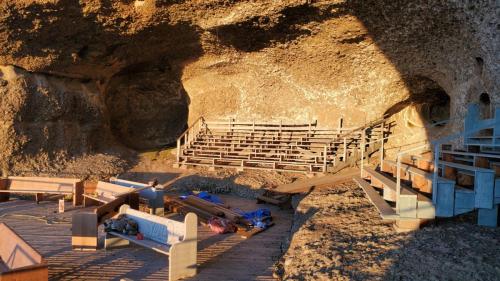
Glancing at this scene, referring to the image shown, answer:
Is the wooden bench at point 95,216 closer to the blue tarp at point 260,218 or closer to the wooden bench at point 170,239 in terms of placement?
the wooden bench at point 170,239

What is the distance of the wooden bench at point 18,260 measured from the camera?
13.7 ft

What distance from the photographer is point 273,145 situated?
46.0ft

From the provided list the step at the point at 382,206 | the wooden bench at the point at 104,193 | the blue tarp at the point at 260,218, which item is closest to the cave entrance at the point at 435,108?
the blue tarp at the point at 260,218

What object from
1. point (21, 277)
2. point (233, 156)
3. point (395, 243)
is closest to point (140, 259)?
point (21, 277)

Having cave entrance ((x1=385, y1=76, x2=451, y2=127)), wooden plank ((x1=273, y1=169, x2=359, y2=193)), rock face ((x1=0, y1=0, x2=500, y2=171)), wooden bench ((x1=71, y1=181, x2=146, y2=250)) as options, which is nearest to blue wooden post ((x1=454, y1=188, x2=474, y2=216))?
rock face ((x1=0, y1=0, x2=500, y2=171))

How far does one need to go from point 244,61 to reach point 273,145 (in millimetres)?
3424

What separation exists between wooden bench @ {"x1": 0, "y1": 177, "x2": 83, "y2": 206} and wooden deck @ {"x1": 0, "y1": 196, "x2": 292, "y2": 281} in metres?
1.45

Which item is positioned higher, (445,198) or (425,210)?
A: (445,198)

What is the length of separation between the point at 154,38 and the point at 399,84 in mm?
8696

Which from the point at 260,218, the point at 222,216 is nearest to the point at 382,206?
the point at 260,218

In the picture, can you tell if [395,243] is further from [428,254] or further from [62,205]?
[62,205]

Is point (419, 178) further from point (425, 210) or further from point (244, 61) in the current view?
point (244, 61)

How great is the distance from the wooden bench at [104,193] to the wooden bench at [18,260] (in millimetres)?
3398

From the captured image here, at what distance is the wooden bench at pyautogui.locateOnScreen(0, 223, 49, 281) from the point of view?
4164 mm
